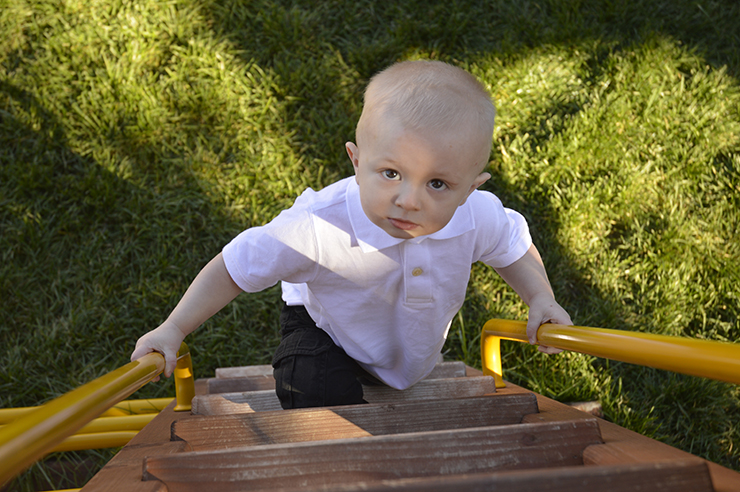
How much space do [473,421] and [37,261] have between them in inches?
92.1

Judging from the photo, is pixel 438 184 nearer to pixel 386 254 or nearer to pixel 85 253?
pixel 386 254

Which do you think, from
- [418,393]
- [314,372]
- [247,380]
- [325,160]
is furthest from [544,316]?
[325,160]

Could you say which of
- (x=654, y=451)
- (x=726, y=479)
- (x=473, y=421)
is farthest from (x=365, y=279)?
(x=726, y=479)

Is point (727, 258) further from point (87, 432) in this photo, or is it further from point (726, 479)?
point (87, 432)

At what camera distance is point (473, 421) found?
1412mm

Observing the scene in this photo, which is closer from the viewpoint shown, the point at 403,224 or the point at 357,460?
the point at 357,460

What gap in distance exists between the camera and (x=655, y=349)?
0.93 m

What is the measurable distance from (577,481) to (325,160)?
255 cm

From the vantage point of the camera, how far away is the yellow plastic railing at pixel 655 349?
807mm

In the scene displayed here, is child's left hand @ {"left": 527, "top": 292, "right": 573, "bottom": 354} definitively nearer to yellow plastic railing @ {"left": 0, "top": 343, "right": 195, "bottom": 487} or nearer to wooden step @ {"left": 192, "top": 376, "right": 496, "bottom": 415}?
wooden step @ {"left": 192, "top": 376, "right": 496, "bottom": 415}

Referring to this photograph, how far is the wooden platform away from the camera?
781mm

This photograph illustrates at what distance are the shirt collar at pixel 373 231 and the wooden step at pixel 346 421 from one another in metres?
0.43

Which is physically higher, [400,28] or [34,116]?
[400,28]

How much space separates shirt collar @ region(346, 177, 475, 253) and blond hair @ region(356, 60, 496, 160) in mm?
219
